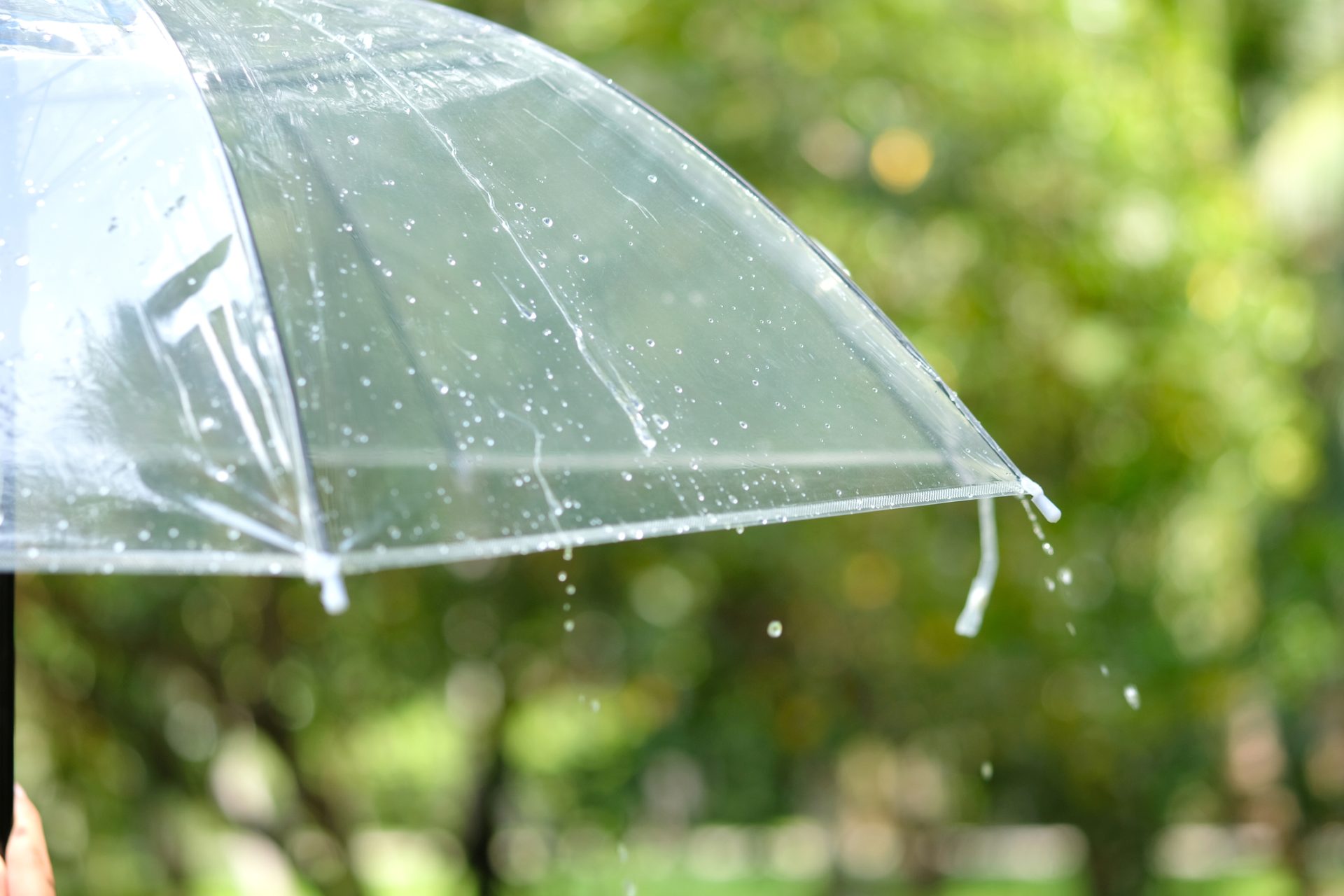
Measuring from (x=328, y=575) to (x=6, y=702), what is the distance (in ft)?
2.44

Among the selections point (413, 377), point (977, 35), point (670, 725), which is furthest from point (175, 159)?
point (670, 725)

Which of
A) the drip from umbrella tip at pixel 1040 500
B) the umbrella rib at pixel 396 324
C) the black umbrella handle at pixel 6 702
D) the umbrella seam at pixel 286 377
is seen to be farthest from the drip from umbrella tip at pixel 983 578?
the black umbrella handle at pixel 6 702

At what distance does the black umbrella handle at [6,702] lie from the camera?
1814 mm

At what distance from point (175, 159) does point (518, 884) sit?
7805mm

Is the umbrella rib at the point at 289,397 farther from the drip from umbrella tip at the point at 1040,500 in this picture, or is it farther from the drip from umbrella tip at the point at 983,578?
the drip from umbrella tip at the point at 983,578

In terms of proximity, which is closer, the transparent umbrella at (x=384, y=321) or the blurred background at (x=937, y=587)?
the transparent umbrella at (x=384, y=321)

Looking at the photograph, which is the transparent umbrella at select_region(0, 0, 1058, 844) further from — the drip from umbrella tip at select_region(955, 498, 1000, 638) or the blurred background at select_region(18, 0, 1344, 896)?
the blurred background at select_region(18, 0, 1344, 896)

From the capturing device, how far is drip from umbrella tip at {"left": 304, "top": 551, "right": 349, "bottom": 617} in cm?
131

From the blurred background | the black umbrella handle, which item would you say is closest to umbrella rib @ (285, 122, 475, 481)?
the black umbrella handle

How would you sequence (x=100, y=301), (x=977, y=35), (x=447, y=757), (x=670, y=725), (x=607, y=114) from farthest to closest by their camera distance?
1. (x=447, y=757)
2. (x=670, y=725)
3. (x=977, y=35)
4. (x=607, y=114)
5. (x=100, y=301)

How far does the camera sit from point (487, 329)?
1.70m

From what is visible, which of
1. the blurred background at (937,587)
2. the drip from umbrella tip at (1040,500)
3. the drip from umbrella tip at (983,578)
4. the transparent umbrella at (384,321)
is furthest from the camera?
the blurred background at (937,587)

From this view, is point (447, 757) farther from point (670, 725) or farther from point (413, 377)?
point (413, 377)

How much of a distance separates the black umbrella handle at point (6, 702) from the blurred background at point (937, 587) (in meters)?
1.29
